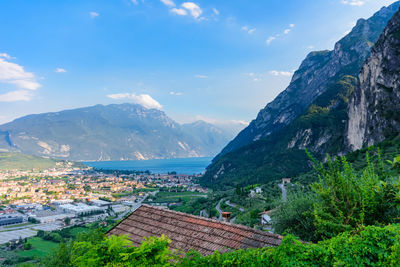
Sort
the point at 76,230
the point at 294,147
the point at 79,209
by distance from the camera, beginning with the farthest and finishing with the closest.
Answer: the point at 294,147 → the point at 79,209 → the point at 76,230

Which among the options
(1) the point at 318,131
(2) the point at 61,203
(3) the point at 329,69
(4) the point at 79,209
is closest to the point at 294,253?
(4) the point at 79,209

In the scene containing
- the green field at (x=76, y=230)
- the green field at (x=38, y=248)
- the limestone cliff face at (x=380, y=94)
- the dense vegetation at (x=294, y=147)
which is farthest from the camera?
the dense vegetation at (x=294, y=147)

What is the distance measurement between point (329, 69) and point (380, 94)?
121 metres

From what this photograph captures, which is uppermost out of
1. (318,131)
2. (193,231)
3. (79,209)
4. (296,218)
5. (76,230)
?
(318,131)

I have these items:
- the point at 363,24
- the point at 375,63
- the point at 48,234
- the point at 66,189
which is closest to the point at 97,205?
the point at 48,234

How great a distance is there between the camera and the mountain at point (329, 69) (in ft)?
482

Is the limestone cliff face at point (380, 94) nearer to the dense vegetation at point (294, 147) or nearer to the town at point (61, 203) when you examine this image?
the dense vegetation at point (294, 147)

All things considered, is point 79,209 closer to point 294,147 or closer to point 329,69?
point 294,147

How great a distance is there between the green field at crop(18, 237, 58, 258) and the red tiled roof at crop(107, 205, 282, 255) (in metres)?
46.7

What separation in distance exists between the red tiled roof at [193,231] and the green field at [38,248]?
4673cm

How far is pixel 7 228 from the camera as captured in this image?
7381 centimetres

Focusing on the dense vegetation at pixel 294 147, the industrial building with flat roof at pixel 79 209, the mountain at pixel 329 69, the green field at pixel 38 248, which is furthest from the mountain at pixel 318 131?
the green field at pixel 38 248

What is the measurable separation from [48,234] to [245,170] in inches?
3469

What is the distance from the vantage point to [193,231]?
27.2 feet
